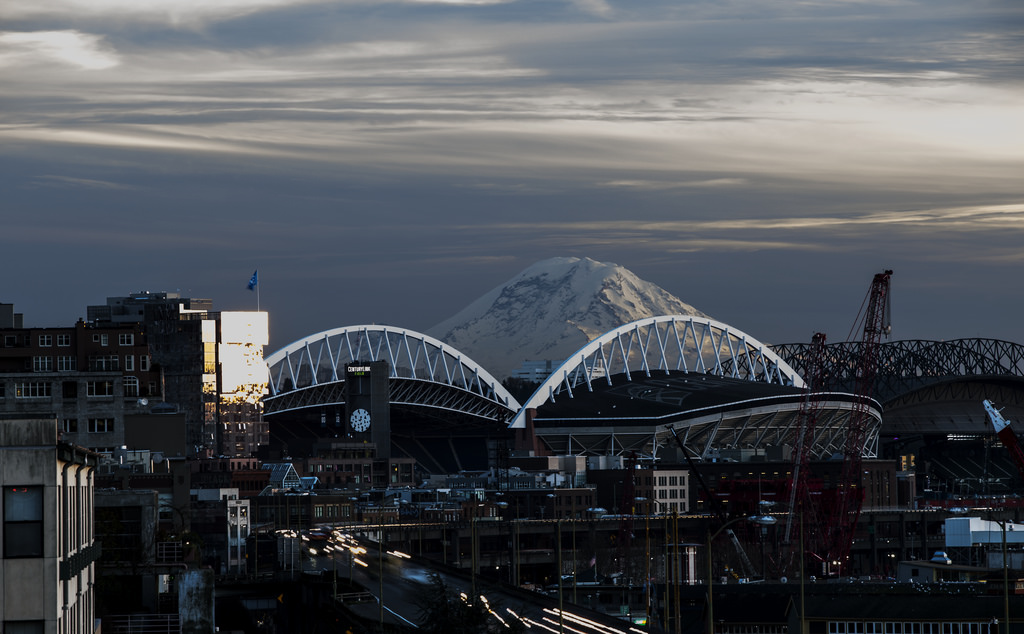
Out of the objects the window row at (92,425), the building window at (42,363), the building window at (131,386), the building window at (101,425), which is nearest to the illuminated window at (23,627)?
the window row at (92,425)

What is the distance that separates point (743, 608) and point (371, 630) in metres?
42.5

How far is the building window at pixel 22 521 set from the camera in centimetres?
4250

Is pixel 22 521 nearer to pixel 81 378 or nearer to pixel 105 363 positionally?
pixel 81 378

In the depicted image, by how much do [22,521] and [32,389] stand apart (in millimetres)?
94144

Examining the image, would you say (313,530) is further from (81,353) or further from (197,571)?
(197,571)

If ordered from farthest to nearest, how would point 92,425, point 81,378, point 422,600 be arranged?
point 81,378
point 92,425
point 422,600

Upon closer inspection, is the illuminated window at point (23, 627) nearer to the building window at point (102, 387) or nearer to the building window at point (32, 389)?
the building window at point (102, 387)

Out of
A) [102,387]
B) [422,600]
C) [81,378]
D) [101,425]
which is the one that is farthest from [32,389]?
[422,600]

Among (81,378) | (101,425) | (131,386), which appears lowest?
(101,425)

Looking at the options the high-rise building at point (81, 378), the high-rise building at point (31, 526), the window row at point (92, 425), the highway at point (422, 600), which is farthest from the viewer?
the high-rise building at point (81, 378)

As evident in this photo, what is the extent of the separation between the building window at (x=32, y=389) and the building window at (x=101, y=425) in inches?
163

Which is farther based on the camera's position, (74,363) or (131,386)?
(131,386)

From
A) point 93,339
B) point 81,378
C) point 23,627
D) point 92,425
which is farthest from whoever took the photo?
point 93,339

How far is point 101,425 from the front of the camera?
133 metres
